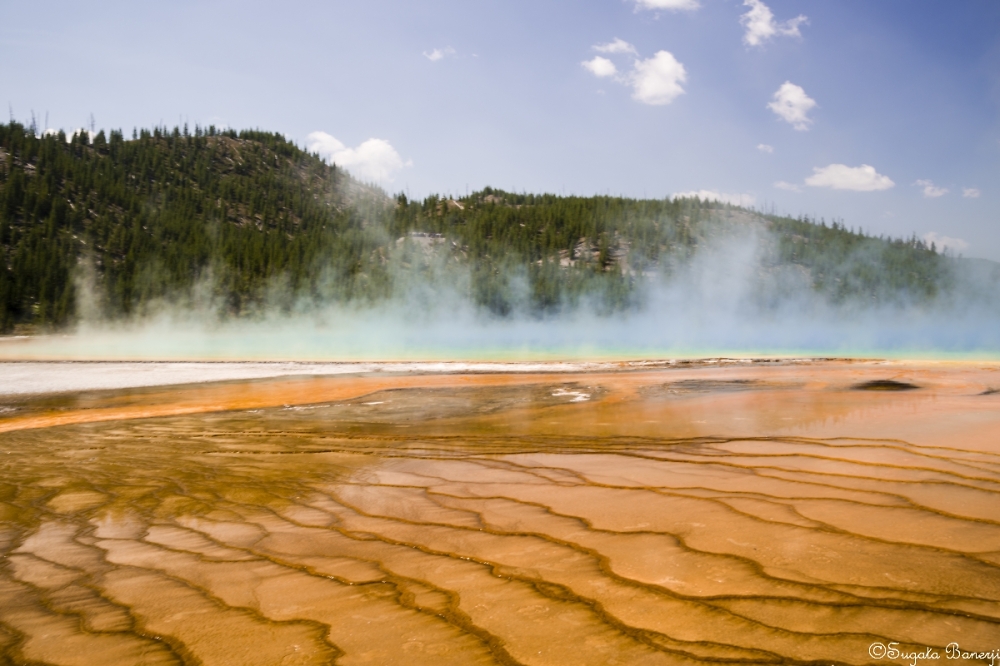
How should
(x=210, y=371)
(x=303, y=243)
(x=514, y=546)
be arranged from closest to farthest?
(x=514, y=546)
(x=210, y=371)
(x=303, y=243)

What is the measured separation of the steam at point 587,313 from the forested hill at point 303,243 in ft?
3.27

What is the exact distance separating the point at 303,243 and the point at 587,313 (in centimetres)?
4283

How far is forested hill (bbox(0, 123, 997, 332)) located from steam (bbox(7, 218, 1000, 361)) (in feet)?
3.27

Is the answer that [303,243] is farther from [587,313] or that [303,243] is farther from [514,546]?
[514,546]

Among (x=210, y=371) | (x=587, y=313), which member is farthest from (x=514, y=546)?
(x=587, y=313)

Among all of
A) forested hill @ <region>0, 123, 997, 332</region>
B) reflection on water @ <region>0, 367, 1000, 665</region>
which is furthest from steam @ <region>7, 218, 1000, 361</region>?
reflection on water @ <region>0, 367, 1000, 665</region>

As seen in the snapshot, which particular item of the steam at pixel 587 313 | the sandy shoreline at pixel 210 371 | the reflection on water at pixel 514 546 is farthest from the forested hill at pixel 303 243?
the reflection on water at pixel 514 546

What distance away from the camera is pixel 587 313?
77750 millimetres

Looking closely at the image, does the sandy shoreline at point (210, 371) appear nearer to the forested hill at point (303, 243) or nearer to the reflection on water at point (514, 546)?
the reflection on water at point (514, 546)

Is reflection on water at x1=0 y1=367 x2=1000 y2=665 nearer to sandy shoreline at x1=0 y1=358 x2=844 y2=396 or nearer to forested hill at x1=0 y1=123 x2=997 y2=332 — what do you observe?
sandy shoreline at x1=0 y1=358 x2=844 y2=396

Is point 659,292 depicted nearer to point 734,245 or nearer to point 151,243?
point 734,245

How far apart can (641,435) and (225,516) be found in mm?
5000

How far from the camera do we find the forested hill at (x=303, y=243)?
7400 centimetres

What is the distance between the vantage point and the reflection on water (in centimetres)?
260
